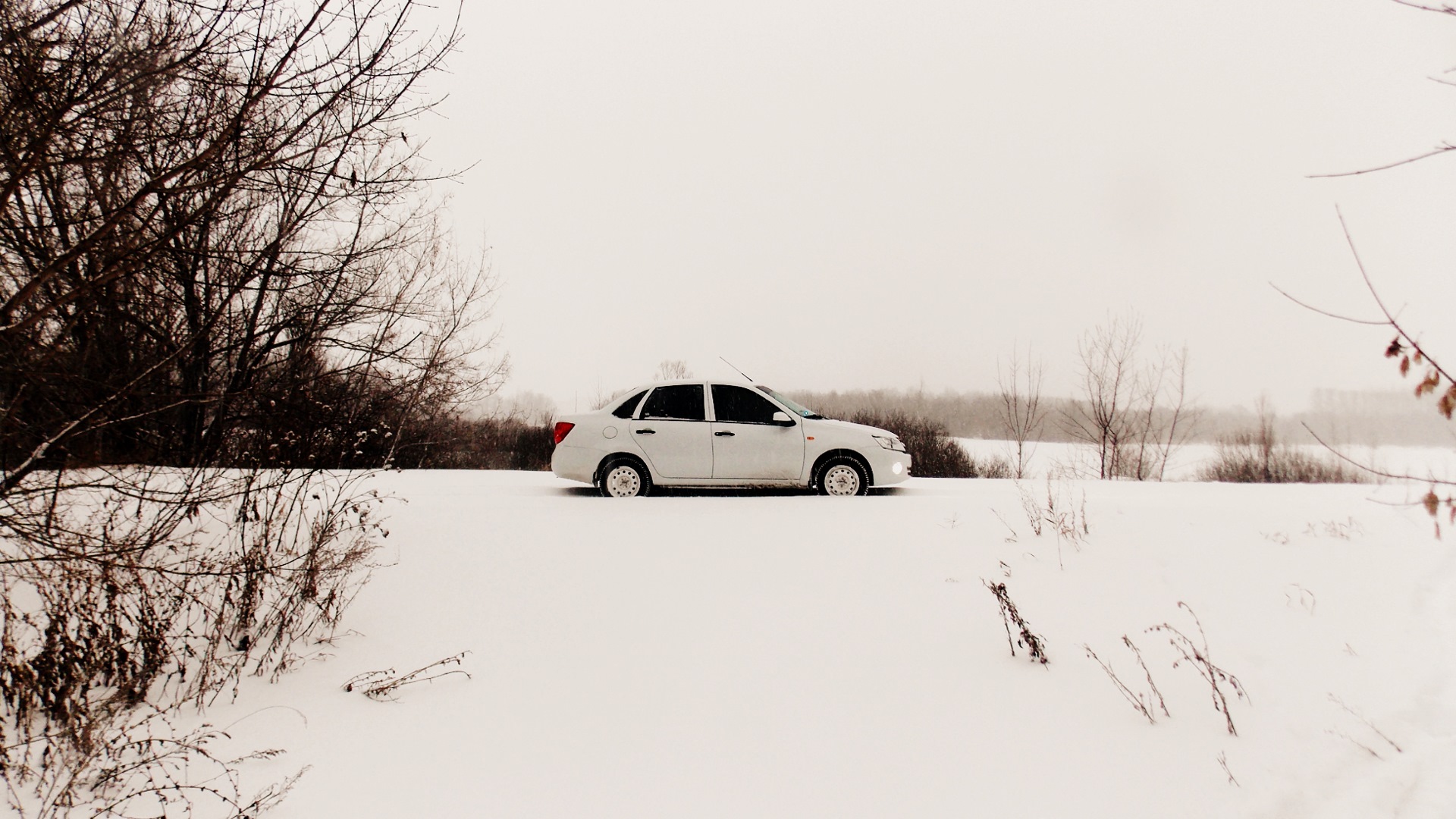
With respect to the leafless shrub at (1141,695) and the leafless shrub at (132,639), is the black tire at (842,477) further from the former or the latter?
the leafless shrub at (132,639)

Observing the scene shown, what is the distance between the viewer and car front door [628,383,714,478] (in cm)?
898

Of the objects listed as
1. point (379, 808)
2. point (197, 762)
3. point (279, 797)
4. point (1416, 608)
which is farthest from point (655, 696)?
point (1416, 608)

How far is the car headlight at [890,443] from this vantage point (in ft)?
30.3

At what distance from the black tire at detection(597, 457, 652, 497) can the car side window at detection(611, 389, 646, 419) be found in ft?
1.73

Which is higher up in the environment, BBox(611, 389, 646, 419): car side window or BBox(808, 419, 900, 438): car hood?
BBox(611, 389, 646, 419): car side window

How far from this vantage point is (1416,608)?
580 centimetres

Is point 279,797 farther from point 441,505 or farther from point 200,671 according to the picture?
point 441,505

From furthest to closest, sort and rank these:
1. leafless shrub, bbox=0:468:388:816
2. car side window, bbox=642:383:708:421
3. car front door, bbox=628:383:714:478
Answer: car side window, bbox=642:383:708:421, car front door, bbox=628:383:714:478, leafless shrub, bbox=0:468:388:816

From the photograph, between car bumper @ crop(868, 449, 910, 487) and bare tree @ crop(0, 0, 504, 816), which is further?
car bumper @ crop(868, 449, 910, 487)

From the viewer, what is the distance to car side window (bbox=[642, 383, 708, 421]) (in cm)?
908

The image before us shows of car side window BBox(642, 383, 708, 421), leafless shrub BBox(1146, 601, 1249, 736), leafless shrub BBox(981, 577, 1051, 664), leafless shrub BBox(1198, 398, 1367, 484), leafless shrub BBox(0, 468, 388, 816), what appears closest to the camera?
leafless shrub BBox(0, 468, 388, 816)

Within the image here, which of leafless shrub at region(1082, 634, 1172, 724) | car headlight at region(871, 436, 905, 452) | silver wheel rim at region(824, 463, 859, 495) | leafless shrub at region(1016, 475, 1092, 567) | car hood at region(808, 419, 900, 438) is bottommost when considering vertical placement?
leafless shrub at region(1082, 634, 1172, 724)

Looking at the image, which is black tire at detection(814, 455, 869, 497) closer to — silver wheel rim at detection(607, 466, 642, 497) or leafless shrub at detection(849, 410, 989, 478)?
silver wheel rim at detection(607, 466, 642, 497)

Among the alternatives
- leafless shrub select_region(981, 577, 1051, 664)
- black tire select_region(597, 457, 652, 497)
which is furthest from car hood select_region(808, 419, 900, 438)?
leafless shrub select_region(981, 577, 1051, 664)
